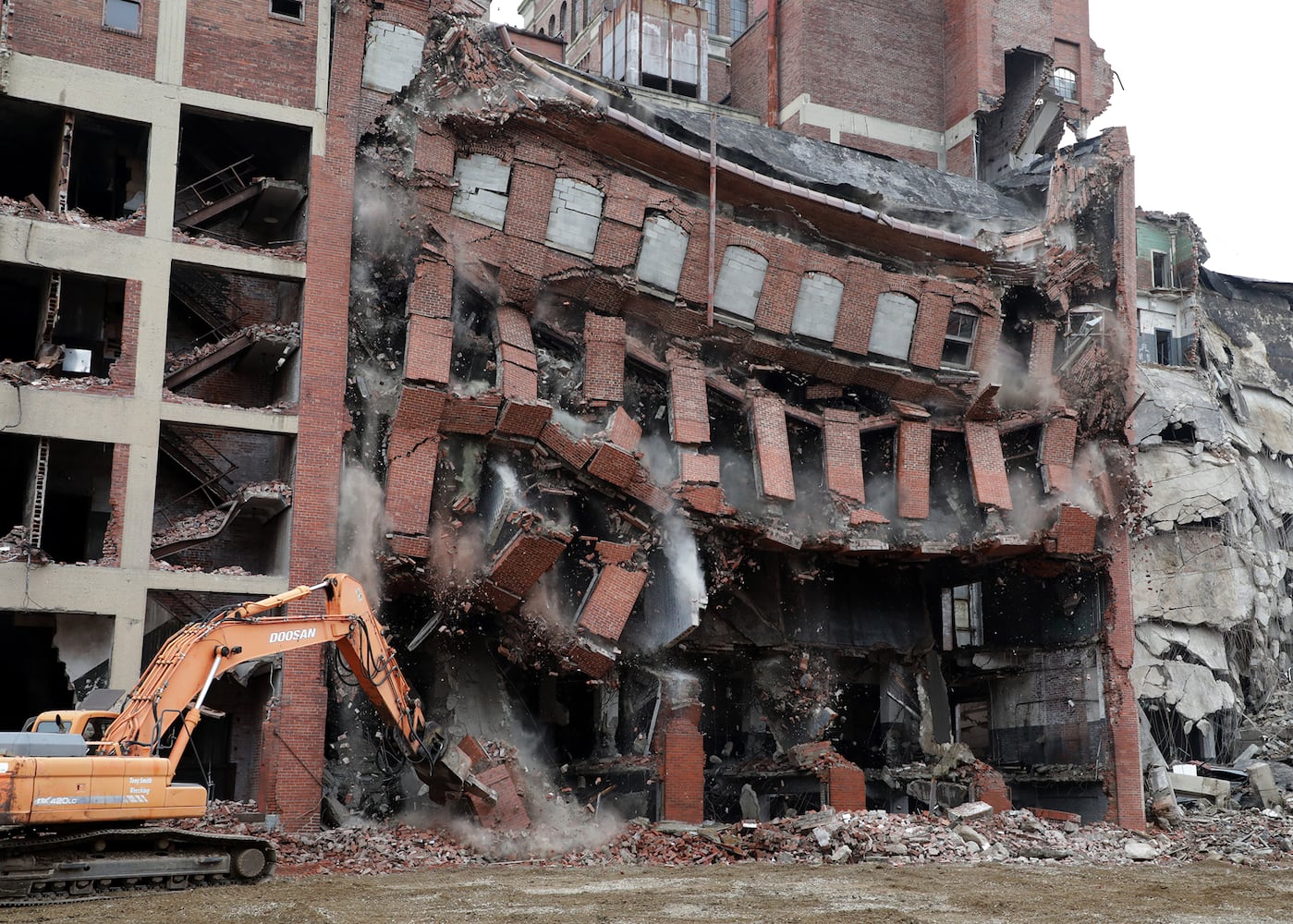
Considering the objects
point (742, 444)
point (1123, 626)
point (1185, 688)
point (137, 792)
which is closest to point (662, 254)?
point (742, 444)

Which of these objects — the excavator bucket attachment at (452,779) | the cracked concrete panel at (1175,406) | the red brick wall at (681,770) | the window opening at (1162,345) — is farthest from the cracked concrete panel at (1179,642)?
the excavator bucket attachment at (452,779)

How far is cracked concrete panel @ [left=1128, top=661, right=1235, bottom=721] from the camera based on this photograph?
3881 centimetres

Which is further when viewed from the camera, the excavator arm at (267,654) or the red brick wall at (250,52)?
the red brick wall at (250,52)

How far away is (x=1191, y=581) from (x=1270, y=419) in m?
8.47

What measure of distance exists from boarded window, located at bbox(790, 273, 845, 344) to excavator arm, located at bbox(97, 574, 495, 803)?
1204 cm

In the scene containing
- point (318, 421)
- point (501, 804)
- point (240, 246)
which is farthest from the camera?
point (240, 246)

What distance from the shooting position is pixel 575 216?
86.7 ft

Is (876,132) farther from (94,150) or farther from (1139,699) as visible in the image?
(94,150)

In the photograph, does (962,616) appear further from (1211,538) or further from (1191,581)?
(1211,538)

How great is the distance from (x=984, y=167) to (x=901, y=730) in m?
19.1

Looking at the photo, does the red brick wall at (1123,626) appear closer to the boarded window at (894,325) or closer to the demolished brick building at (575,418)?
the demolished brick building at (575,418)

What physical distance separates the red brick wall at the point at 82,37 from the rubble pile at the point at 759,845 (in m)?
13.0

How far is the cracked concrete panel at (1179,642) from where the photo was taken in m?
39.6

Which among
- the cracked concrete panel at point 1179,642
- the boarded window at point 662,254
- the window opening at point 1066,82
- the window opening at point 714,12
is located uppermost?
the window opening at point 714,12
